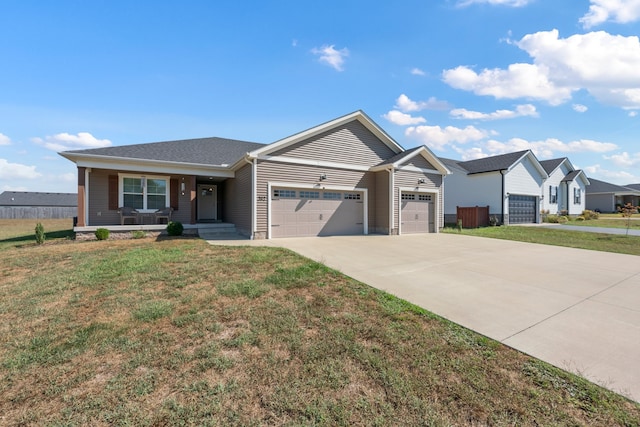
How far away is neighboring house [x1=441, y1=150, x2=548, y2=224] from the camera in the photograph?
20277 millimetres

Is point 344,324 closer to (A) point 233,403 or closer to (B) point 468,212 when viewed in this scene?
(A) point 233,403

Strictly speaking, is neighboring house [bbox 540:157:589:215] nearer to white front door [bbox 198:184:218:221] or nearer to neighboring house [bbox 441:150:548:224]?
neighboring house [bbox 441:150:548:224]

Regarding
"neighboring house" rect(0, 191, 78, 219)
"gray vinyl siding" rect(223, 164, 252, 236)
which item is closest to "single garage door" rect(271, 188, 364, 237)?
"gray vinyl siding" rect(223, 164, 252, 236)

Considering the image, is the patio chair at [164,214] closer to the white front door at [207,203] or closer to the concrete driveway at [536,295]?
the white front door at [207,203]

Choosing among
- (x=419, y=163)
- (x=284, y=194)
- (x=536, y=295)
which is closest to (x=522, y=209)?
(x=419, y=163)

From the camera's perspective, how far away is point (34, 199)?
4306cm

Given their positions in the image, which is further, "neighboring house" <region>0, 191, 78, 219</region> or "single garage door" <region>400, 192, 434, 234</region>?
"neighboring house" <region>0, 191, 78, 219</region>

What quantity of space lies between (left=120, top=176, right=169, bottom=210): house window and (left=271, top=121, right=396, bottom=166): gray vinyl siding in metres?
6.33

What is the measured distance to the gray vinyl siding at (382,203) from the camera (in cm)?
1404

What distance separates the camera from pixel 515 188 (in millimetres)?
20812

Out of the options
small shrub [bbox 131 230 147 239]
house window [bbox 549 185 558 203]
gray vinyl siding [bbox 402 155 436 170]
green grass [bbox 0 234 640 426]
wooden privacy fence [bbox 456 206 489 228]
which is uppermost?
gray vinyl siding [bbox 402 155 436 170]

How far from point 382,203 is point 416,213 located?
2232mm

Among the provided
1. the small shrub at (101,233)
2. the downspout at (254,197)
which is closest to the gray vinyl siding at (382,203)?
the downspout at (254,197)

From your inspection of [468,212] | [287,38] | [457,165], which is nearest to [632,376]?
[287,38]
